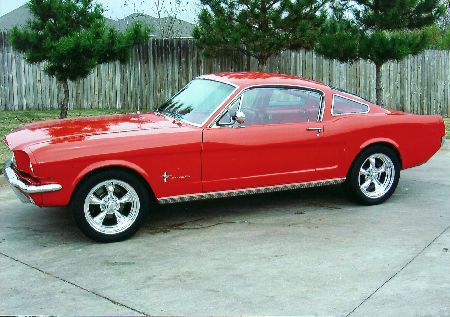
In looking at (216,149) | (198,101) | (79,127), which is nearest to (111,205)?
(79,127)

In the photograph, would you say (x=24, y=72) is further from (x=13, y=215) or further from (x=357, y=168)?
(x=357, y=168)

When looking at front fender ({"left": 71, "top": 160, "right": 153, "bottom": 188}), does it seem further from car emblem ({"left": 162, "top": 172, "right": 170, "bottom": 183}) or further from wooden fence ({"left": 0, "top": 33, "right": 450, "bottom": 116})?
wooden fence ({"left": 0, "top": 33, "right": 450, "bottom": 116})

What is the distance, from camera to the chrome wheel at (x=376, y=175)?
23.8 feet

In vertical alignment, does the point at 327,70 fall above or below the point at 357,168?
above

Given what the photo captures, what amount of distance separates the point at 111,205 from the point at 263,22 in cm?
936

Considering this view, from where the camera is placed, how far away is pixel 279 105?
6.92 meters

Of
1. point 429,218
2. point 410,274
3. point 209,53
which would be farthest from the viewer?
point 209,53

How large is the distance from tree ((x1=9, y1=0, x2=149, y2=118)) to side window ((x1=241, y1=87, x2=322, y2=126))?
555 cm

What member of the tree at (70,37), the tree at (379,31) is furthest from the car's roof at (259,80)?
the tree at (379,31)

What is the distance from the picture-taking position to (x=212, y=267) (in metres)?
5.30

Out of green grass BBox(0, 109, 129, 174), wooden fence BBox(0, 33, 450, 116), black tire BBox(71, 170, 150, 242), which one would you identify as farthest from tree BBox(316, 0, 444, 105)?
black tire BBox(71, 170, 150, 242)

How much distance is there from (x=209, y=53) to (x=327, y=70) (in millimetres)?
3022

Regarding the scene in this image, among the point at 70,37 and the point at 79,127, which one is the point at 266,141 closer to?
the point at 79,127

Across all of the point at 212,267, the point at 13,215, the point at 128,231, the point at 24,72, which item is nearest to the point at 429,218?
the point at 212,267
